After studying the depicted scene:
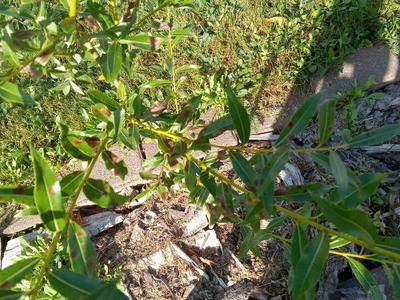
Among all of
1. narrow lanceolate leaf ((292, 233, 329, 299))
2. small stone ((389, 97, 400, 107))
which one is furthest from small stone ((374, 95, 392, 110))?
narrow lanceolate leaf ((292, 233, 329, 299))

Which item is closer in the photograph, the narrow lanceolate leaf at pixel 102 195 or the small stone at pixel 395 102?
the narrow lanceolate leaf at pixel 102 195

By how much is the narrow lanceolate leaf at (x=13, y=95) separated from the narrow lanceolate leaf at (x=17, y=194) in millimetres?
213

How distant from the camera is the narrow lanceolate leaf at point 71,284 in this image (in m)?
0.89

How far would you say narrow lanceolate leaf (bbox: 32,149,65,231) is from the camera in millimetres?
1008

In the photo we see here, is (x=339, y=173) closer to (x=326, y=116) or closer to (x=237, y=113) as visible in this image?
(x=326, y=116)

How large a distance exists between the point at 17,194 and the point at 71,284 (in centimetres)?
29

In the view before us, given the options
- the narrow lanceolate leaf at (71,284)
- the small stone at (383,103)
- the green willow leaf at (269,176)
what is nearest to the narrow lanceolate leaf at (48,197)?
the narrow lanceolate leaf at (71,284)

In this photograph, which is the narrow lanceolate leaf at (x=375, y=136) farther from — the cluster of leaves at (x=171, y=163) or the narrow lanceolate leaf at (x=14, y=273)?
the narrow lanceolate leaf at (x=14, y=273)

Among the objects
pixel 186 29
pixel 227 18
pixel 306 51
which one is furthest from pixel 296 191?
pixel 227 18

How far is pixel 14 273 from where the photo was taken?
37.5 inches

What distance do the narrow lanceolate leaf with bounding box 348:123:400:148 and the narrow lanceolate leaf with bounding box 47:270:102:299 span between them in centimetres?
71

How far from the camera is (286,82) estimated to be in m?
3.62

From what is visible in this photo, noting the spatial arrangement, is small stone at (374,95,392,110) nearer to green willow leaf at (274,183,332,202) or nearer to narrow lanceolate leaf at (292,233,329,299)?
green willow leaf at (274,183,332,202)

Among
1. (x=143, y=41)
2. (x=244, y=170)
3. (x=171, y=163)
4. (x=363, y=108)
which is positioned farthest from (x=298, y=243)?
(x=363, y=108)
